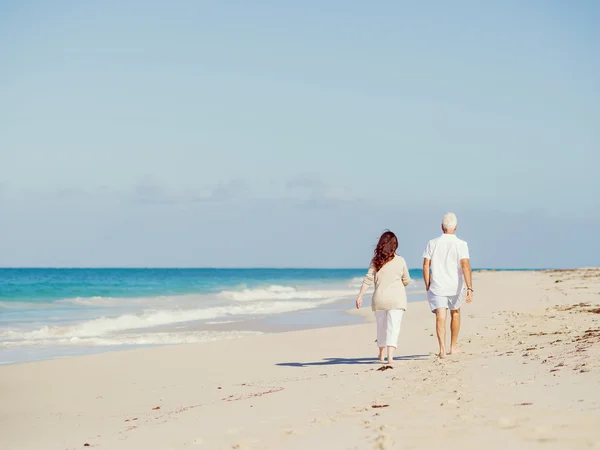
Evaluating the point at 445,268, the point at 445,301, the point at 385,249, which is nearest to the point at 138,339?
the point at 385,249

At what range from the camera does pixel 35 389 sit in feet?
32.6

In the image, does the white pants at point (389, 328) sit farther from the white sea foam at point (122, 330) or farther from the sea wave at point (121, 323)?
the sea wave at point (121, 323)

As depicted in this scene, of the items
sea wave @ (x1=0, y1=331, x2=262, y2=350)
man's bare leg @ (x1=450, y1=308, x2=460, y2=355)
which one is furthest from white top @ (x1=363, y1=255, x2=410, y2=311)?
sea wave @ (x1=0, y1=331, x2=262, y2=350)

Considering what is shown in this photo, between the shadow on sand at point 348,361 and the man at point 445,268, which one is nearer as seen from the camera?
the man at point 445,268

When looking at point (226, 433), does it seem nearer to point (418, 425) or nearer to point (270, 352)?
point (418, 425)

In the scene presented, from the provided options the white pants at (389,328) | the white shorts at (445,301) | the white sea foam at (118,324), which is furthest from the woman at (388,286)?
the white sea foam at (118,324)

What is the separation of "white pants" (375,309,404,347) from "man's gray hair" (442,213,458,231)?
1305 mm

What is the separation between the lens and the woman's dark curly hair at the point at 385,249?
9617mm

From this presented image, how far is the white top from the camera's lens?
9531 millimetres

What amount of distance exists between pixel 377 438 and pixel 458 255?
4.77 metres

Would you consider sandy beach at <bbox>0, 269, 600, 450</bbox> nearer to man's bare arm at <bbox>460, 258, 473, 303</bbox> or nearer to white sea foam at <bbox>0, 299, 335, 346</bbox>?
man's bare arm at <bbox>460, 258, 473, 303</bbox>

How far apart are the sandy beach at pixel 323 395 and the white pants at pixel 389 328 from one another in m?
0.37

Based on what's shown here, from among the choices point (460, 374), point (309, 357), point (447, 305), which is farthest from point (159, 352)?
point (460, 374)

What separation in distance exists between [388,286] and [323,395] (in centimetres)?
271
